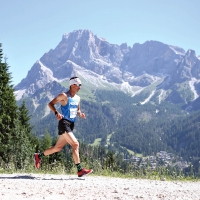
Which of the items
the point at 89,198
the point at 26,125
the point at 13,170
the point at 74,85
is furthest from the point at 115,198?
the point at 26,125

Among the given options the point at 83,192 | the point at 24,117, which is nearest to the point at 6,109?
the point at 24,117

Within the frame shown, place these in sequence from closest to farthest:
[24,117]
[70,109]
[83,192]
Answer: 1. [83,192]
2. [70,109]
3. [24,117]

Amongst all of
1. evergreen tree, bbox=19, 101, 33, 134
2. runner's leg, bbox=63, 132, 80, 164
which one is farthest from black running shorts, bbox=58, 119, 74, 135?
evergreen tree, bbox=19, 101, 33, 134

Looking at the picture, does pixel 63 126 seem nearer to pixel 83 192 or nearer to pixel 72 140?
pixel 72 140

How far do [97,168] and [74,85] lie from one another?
3294 mm

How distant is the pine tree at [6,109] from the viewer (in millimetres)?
24047

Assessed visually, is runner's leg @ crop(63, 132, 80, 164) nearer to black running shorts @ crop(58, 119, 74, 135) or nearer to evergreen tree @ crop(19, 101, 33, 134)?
black running shorts @ crop(58, 119, 74, 135)

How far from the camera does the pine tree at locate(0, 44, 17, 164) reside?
2405cm

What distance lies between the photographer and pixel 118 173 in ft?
30.0

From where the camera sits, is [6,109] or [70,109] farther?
[6,109]

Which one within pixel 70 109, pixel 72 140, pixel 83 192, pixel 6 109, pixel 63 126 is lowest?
pixel 83 192

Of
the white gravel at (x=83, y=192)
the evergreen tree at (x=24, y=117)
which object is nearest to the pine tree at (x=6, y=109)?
the evergreen tree at (x=24, y=117)

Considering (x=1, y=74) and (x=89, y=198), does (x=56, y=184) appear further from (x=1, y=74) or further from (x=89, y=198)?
(x=1, y=74)

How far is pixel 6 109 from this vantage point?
25.6 m
